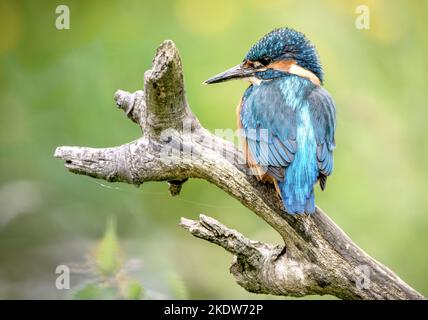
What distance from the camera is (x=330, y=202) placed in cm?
425

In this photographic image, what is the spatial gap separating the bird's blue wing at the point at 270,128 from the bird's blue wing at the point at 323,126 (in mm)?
105

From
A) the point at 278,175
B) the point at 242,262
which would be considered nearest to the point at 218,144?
the point at 278,175

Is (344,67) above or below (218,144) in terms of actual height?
above

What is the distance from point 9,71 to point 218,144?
2270 millimetres

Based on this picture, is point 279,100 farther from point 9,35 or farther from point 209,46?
point 9,35

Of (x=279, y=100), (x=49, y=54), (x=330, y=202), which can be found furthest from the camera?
(x=49, y=54)

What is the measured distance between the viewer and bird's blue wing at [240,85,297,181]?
2766 mm

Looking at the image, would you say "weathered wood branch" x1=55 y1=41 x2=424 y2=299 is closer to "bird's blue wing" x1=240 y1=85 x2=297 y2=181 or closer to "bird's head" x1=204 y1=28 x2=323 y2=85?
"bird's blue wing" x1=240 y1=85 x2=297 y2=181

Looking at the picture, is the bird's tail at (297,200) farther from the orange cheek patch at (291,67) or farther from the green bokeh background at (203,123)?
the green bokeh background at (203,123)

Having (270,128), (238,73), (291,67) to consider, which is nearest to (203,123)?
(238,73)

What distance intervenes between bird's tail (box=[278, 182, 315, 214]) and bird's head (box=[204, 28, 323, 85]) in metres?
0.66

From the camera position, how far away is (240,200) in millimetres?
2834

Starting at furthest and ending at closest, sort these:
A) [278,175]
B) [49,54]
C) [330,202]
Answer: [49,54]
[330,202]
[278,175]

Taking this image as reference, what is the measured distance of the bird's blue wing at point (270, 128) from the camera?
2766 mm
